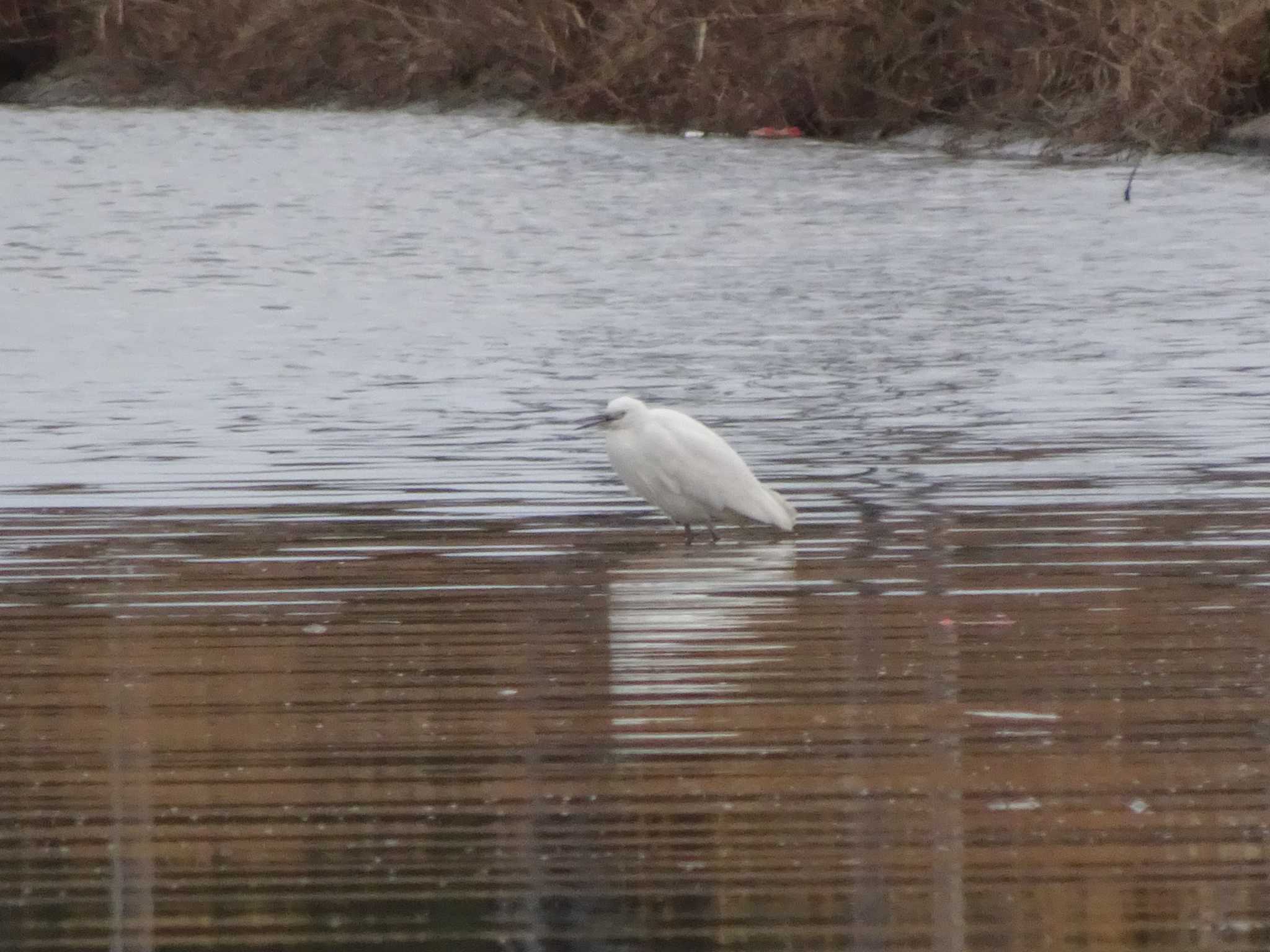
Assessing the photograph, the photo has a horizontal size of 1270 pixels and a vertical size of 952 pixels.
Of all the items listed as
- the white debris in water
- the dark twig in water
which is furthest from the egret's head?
the dark twig in water

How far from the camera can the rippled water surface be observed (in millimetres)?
4801

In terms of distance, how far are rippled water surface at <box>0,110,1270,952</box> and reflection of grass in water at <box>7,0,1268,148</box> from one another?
36.2 ft

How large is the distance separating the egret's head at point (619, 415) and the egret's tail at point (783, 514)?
0.58m

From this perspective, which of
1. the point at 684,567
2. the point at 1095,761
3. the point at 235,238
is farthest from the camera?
the point at 235,238

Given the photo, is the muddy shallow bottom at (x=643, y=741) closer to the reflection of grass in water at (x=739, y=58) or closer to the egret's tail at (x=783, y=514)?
the egret's tail at (x=783, y=514)

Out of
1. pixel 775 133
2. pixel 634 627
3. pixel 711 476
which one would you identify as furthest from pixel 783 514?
pixel 775 133

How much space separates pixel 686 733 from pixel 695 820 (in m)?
0.75

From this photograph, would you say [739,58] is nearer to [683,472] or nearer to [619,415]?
[619,415]

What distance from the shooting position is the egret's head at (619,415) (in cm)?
955

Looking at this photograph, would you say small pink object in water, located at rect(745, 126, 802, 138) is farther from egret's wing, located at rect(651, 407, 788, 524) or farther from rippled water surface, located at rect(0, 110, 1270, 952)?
egret's wing, located at rect(651, 407, 788, 524)

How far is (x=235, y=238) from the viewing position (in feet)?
80.1

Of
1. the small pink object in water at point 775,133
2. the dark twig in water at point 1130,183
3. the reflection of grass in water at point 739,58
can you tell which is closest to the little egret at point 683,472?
the dark twig in water at point 1130,183

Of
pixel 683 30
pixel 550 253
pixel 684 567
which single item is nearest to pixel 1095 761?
pixel 684 567

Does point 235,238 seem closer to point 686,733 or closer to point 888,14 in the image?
point 888,14
